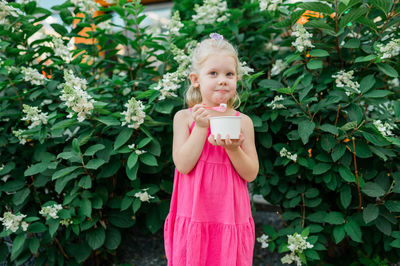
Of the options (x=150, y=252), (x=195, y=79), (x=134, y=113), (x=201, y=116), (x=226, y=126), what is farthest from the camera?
(x=150, y=252)

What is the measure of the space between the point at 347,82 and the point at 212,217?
1219 millimetres

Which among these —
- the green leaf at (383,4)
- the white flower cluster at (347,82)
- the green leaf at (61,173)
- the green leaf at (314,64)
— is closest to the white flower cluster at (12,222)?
the green leaf at (61,173)

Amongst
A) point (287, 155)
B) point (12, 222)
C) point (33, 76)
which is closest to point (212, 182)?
point (287, 155)

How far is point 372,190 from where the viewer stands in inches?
74.9

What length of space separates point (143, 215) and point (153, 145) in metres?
0.73

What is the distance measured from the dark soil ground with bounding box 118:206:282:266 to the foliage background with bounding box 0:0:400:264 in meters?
0.31

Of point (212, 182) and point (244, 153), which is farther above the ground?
point (244, 153)

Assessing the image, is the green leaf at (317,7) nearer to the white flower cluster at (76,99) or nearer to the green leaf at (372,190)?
the green leaf at (372,190)

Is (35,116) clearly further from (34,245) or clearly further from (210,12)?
(210,12)

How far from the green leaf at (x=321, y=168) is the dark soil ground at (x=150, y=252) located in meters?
0.98

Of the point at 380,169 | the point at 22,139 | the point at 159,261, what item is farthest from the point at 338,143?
the point at 22,139

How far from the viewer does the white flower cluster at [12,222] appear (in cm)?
188

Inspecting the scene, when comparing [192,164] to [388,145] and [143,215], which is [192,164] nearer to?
[143,215]

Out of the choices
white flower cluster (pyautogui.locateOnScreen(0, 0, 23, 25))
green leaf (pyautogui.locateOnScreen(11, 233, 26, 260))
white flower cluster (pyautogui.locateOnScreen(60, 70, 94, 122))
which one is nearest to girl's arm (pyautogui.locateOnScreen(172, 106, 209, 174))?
white flower cluster (pyautogui.locateOnScreen(60, 70, 94, 122))
